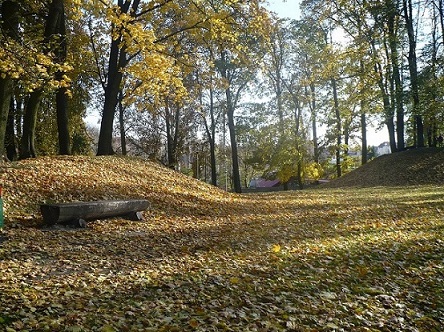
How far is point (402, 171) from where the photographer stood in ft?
67.9

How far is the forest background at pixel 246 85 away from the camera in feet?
42.7

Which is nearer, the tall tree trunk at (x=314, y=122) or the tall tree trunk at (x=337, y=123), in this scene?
the tall tree trunk at (x=337, y=123)

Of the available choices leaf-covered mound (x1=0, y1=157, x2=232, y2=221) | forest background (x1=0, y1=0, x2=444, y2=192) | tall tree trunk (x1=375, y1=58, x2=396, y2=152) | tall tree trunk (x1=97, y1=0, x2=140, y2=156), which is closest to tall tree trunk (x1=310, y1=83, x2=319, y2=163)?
forest background (x1=0, y1=0, x2=444, y2=192)

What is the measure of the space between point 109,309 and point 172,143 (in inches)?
1059

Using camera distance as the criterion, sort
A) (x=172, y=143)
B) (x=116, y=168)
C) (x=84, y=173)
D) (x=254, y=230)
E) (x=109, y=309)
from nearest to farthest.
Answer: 1. (x=109, y=309)
2. (x=254, y=230)
3. (x=84, y=173)
4. (x=116, y=168)
5. (x=172, y=143)

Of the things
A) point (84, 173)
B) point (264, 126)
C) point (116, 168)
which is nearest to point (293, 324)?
point (84, 173)

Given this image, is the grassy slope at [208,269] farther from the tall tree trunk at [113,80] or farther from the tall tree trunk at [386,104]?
the tall tree trunk at [386,104]

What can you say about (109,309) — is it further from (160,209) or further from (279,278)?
(160,209)

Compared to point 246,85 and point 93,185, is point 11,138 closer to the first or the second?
point 93,185

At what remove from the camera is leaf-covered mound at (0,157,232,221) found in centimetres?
760

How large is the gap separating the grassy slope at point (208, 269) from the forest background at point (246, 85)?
5062mm

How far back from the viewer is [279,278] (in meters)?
4.85

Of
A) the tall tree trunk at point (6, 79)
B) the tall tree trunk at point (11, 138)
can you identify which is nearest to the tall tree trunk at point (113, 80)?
the tall tree trunk at point (6, 79)

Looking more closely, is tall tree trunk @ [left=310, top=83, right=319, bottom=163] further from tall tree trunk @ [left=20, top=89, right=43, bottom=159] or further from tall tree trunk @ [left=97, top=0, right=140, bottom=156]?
tall tree trunk @ [left=20, top=89, right=43, bottom=159]
